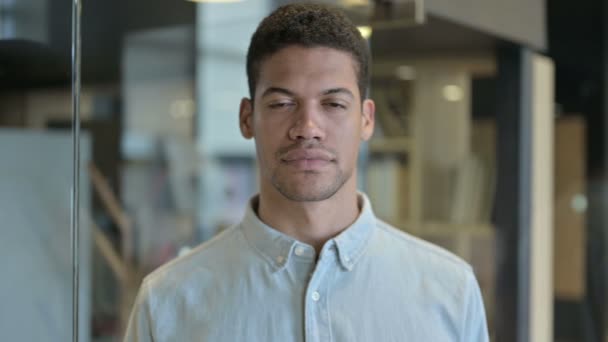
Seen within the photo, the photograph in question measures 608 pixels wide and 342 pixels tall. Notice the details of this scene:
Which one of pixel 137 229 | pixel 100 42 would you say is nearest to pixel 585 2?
pixel 137 229

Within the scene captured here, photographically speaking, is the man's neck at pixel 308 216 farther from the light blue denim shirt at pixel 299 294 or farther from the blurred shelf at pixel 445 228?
the blurred shelf at pixel 445 228

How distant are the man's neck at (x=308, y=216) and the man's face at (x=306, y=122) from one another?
1.2 inches

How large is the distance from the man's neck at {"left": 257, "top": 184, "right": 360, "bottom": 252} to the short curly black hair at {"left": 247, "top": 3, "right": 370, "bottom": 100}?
17cm

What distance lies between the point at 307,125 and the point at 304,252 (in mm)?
199

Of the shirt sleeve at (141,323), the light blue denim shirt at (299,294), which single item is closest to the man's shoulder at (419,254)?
the light blue denim shirt at (299,294)

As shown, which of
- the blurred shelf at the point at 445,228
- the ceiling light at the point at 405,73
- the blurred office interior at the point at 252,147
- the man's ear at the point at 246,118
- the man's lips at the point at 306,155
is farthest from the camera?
the ceiling light at the point at 405,73

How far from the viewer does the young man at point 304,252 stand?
49.5 inches

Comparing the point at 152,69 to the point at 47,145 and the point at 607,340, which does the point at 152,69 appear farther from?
the point at 607,340

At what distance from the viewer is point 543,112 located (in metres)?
3.23

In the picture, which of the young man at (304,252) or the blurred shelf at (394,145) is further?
the blurred shelf at (394,145)

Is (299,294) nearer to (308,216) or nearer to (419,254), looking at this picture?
(308,216)

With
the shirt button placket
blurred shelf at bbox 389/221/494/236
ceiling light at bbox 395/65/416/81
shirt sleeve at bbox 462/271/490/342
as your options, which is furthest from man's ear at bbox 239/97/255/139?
ceiling light at bbox 395/65/416/81


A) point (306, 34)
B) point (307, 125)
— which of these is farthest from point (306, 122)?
point (306, 34)

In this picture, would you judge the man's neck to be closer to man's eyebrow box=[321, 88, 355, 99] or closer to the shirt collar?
the shirt collar
